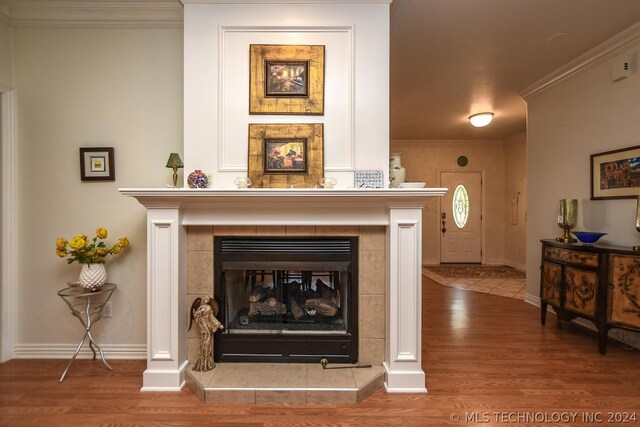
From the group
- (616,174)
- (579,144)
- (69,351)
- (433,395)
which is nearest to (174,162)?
(69,351)

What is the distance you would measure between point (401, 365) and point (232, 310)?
1141 mm

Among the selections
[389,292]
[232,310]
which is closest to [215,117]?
[232,310]

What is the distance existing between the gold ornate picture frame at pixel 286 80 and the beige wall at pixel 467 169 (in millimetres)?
4655

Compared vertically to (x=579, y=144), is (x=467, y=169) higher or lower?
higher

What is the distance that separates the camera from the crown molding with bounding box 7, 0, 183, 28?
229cm

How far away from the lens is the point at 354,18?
6.85ft

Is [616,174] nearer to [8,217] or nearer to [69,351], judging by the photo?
[69,351]

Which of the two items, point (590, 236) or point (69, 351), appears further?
point (590, 236)

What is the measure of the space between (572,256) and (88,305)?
376cm

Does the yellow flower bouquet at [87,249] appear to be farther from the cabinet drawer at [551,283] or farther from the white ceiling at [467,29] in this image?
the cabinet drawer at [551,283]

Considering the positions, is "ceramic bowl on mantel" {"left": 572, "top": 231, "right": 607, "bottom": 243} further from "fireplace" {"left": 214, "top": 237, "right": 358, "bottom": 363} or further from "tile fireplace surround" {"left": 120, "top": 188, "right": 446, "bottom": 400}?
"fireplace" {"left": 214, "top": 237, "right": 358, "bottom": 363}

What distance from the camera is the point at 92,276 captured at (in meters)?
2.15

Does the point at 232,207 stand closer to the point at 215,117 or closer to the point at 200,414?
the point at 215,117

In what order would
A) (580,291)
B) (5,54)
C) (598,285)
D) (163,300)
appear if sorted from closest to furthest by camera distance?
(163,300), (5,54), (598,285), (580,291)
